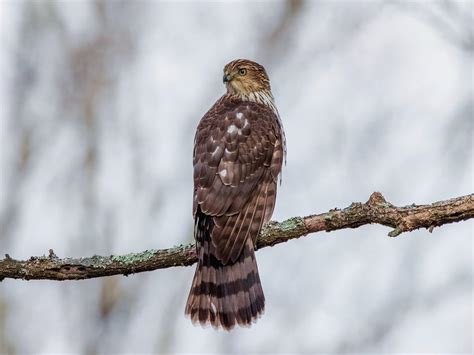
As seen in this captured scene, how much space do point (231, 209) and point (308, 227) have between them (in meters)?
1.00

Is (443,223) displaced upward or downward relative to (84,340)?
downward

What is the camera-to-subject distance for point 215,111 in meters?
7.54

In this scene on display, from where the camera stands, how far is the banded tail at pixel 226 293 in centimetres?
676

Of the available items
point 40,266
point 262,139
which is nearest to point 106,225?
point 262,139

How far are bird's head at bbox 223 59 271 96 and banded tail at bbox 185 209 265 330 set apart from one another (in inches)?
66.5

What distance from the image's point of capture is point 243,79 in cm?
808

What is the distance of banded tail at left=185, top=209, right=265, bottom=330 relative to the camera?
22.2 ft

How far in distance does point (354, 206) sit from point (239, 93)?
265cm

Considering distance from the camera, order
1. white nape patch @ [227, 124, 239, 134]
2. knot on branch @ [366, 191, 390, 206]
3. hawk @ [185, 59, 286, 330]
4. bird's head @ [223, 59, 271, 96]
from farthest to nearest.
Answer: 1. bird's head @ [223, 59, 271, 96]
2. white nape patch @ [227, 124, 239, 134]
3. hawk @ [185, 59, 286, 330]
4. knot on branch @ [366, 191, 390, 206]

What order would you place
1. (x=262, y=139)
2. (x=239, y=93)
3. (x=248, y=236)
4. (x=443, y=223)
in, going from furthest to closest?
(x=239, y=93), (x=262, y=139), (x=248, y=236), (x=443, y=223)

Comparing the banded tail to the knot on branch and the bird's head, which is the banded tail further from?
the bird's head

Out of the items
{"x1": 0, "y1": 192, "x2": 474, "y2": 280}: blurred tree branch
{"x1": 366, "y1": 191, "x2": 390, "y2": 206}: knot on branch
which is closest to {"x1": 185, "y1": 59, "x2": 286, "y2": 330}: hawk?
{"x1": 0, "y1": 192, "x2": 474, "y2": 280}: blurred tree branch

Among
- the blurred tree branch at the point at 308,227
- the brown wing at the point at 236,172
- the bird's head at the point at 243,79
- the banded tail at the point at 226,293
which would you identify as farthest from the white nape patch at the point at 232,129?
the blurred tree branch at the point at 308,227

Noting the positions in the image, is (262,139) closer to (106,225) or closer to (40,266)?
(40,266)
